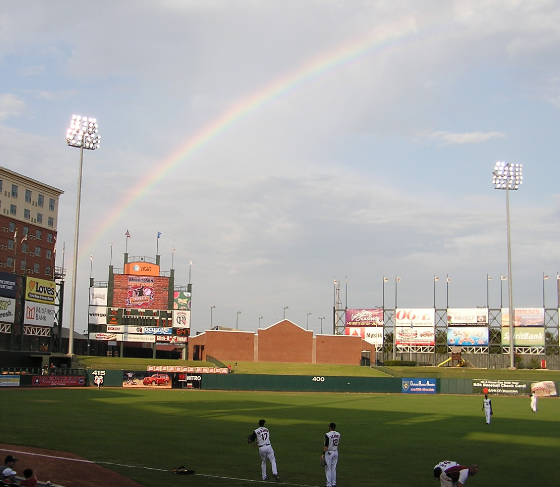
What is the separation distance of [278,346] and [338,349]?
33.8ft

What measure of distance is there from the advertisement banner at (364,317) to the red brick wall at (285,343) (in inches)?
706

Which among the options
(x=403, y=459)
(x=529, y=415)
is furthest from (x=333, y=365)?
(x=403, y=459)

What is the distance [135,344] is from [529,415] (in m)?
78.3

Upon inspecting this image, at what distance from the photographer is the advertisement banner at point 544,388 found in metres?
75.7

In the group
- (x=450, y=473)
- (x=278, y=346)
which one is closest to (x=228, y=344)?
(x=278, y=346)

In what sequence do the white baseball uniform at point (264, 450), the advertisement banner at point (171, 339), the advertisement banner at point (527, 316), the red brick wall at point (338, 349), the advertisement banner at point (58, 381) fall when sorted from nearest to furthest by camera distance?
the white baseball uniform at point (264, 450) < the advertisement banner at point (58, 381) < the advertisement banner at point (171, 339) < the red brick wall at point (338, 349) < the advertisement banner at point (527, 316)

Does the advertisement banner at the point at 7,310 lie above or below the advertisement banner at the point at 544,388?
above

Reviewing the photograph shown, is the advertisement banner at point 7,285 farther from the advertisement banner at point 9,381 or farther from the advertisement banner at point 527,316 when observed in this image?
the advertisement banner at point 527,316

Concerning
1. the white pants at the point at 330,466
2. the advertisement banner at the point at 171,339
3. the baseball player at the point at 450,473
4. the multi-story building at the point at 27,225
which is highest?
the multi-story building at the point at 27,225

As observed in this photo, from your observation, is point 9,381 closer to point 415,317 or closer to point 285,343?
point 285,343

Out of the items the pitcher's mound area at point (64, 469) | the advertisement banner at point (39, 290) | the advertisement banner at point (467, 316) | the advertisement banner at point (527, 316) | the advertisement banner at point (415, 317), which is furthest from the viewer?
the advertisement banner at point (415, 317)

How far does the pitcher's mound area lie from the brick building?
84.5m

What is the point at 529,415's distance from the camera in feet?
152

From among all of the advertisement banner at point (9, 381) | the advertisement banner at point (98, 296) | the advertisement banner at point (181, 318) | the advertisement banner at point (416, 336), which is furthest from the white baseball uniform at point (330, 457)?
the advertisement banner at point (416, 336)
